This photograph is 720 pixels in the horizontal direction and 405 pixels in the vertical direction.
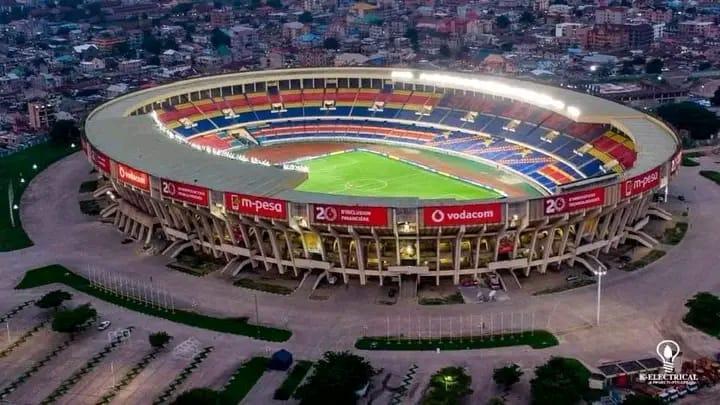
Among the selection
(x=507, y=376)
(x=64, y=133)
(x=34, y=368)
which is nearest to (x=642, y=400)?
(x=507, y=376)

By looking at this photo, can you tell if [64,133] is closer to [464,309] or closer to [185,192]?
[185,192]

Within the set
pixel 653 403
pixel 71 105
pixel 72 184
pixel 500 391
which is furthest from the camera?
pixel 71 105

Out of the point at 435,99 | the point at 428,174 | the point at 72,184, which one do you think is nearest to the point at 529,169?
the point at 428,174

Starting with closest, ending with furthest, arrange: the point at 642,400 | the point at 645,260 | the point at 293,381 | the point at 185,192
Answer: the point at 642,400 < the point at 293,381 < the point at 185,192 < the point at 645,260

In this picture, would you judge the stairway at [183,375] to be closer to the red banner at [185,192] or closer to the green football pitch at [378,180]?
the red banner at [185,192]

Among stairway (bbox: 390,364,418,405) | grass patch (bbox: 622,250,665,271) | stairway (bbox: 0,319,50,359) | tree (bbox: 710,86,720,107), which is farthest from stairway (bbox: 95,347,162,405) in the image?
tree (bbox: 710,86,720,107)

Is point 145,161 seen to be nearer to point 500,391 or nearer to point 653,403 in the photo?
point 500,391

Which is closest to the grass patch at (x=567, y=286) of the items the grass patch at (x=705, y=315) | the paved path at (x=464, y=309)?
the paved path at (x=464, y=309)
